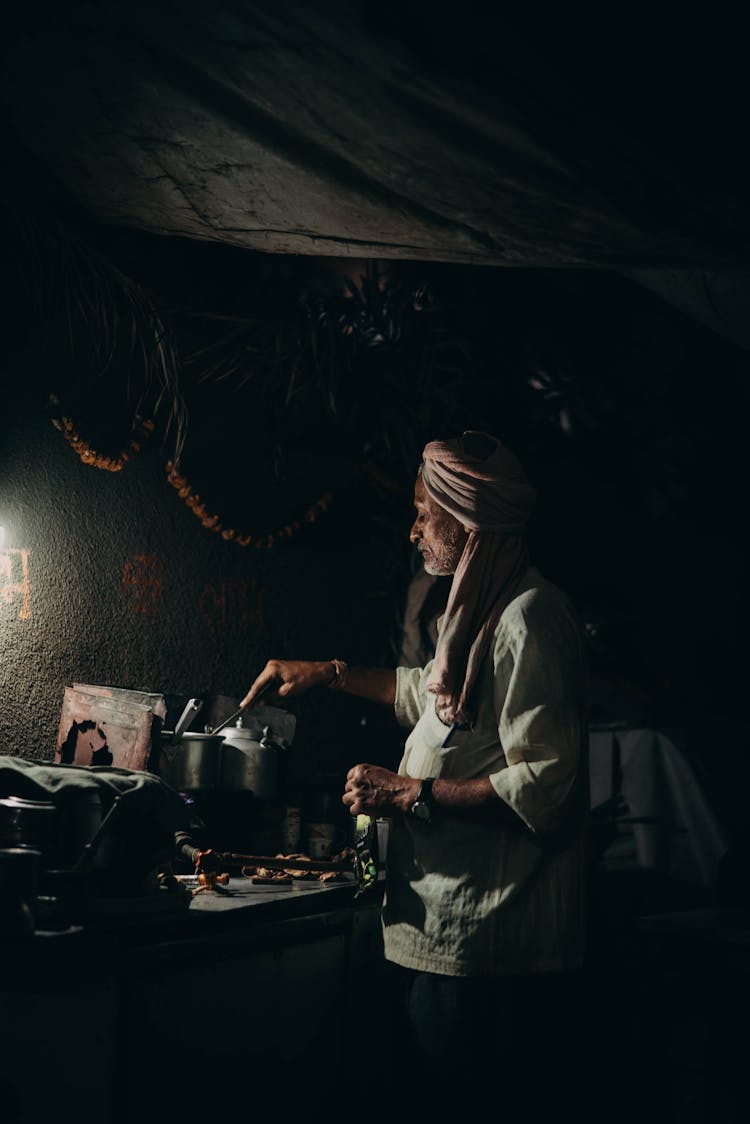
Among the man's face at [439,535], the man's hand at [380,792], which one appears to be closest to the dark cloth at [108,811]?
the man's hand at [380,792]

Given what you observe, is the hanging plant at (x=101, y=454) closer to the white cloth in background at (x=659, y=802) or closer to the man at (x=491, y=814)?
the man at (x=491, y=814)

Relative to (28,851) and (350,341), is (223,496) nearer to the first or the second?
(350,341)

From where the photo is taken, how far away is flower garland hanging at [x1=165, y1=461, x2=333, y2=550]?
4211 millimetres

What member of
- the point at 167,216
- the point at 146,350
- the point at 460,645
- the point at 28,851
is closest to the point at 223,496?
the point at 146,350

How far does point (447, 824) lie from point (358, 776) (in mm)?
265

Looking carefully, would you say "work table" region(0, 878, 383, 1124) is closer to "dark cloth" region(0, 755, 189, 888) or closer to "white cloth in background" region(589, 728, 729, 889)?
"dark cloth" region(0, 755, 189, 888)

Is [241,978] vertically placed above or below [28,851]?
below

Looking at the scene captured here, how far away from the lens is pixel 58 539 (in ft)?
12.1

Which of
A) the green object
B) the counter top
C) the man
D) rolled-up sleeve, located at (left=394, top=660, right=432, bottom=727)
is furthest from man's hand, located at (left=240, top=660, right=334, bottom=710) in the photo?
the man

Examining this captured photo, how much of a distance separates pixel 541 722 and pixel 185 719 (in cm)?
150

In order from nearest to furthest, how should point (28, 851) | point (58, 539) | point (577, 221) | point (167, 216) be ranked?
point (28, 851), point (577, 221), point (167, 216), point (58, 539)

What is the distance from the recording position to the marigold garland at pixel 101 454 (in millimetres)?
3684

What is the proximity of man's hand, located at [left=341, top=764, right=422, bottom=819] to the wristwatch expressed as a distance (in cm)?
1

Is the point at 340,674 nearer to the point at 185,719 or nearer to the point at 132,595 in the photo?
the point at 185,719
